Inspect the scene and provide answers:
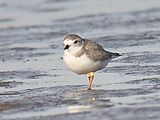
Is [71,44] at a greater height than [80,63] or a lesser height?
greater

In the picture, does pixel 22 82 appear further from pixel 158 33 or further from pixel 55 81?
pixel 158 33

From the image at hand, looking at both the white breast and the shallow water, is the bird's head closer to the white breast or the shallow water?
the white breast

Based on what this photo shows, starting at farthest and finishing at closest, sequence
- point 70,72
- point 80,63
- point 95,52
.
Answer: point 70,72
point 95,52
point 80,63

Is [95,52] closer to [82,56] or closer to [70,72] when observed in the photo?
[82,56]

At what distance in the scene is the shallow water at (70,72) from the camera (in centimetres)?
1005

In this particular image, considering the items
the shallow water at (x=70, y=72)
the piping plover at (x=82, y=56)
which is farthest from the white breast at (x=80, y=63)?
the shallow water at (x=70, y=72)

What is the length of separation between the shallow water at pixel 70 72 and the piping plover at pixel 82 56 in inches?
13.3

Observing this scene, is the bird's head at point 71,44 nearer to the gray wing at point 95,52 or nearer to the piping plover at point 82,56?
the piping plover at point 82,56

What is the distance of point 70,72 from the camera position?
44.1 ft

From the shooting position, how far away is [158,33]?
1761 cm

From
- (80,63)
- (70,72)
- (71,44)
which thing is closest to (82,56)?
(80,63)

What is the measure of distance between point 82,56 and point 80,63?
131 millimetres

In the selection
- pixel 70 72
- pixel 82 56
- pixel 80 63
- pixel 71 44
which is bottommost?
pixel 70 72

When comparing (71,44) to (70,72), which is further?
(70,72)
